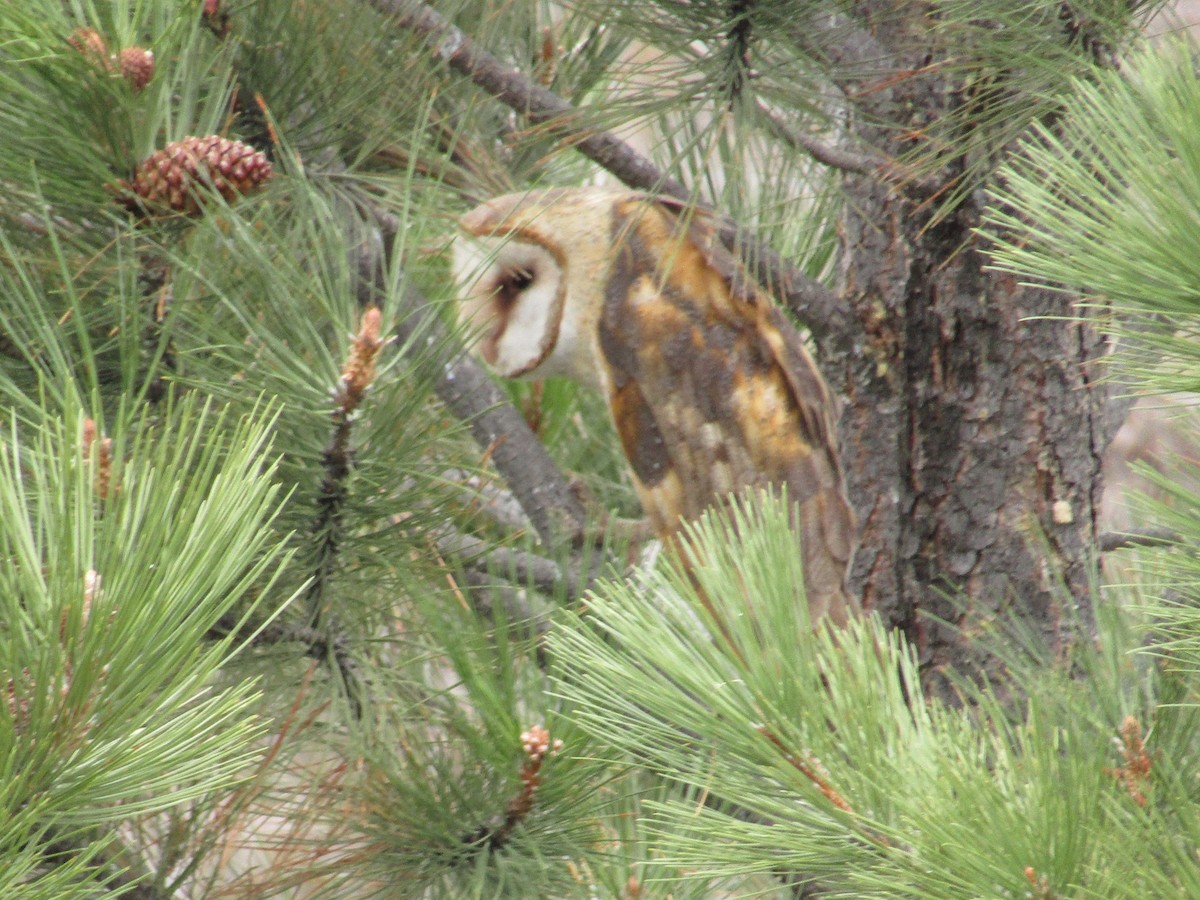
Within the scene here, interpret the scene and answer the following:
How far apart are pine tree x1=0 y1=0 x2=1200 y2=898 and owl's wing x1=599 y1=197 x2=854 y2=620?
8 cm

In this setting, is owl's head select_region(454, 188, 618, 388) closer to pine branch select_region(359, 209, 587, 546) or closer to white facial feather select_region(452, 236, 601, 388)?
white facial feather select_region(452, 236, 601, 388)

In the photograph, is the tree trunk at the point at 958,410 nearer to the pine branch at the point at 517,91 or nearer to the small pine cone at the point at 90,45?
the pine branch at the point at 517,91

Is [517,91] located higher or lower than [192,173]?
higher

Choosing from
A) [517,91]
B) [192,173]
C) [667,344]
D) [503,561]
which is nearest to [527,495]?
[503,561]

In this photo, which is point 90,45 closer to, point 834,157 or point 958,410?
point 834,157

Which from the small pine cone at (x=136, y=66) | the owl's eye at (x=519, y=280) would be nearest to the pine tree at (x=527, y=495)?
the small pine cone at (x=136, y=66)

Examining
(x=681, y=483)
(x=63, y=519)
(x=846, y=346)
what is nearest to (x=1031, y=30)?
(x=846, y=346)

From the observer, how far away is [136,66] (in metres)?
0.79

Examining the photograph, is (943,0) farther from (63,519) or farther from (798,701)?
(63,519)

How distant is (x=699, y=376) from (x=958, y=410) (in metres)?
0.31

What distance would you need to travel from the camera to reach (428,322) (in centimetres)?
88

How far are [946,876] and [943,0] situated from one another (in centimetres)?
71

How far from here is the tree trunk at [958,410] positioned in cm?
124

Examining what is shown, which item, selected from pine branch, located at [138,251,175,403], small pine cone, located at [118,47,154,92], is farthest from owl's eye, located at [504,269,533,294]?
small pine cone, located at [118,47,154,92]
